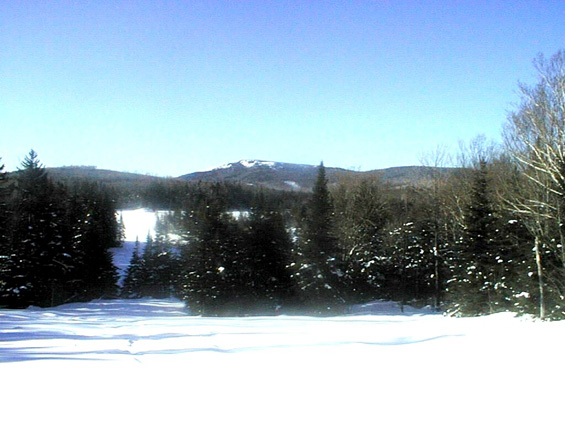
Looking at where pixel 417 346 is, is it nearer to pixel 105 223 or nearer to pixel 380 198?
pixel 380 198

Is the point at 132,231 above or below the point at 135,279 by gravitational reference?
above

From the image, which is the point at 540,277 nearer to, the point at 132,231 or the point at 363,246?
the point at 363,246

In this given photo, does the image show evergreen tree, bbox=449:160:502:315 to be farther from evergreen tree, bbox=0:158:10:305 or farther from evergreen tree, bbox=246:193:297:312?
evergreen tree, bbox=0:158:10:305

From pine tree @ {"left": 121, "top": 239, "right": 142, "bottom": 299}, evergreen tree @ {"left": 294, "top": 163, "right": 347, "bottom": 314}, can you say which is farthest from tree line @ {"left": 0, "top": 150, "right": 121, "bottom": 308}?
evergreen tree @ {"left": 294, "top": 163, "right": 347, "bottom": 314}

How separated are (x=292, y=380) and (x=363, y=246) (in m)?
36.1

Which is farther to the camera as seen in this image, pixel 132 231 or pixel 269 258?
pixel 132 231

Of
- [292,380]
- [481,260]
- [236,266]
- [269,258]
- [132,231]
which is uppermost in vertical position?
[292,380]

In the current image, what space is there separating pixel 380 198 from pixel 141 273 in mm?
28921

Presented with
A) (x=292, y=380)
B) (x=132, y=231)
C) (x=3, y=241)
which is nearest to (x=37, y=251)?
(x=3, y=241)

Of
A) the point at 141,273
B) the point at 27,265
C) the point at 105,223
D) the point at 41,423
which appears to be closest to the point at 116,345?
the point at 41,423

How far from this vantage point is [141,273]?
188 feet

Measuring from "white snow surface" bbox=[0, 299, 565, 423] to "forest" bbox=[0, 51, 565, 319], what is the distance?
14.1m

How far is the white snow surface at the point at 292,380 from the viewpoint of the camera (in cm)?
548

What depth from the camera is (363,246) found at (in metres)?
42.4
